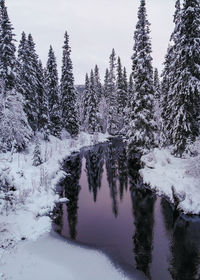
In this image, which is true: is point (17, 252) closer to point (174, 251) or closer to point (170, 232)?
point (174, 251)

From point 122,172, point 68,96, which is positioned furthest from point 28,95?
point 122,172

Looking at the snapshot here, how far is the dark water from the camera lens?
27.0 ft

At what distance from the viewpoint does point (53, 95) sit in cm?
3694

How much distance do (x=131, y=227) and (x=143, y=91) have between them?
629 inches

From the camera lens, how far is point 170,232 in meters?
10.6

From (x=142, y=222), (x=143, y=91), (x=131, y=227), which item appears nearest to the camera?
(x=131, y=227)

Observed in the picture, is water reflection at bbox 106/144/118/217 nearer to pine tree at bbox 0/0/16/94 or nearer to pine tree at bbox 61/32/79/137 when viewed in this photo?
pine tree at bbox 61/32/79/137

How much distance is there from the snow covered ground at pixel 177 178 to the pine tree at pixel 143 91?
4925 mm

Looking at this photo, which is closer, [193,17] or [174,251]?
[174,251]

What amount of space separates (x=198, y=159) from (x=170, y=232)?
4808 mm

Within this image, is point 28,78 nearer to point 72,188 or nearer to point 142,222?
point 72,188

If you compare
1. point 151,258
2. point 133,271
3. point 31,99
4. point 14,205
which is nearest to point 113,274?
point 133,271

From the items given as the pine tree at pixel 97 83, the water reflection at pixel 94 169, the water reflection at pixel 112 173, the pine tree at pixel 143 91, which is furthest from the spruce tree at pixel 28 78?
the pine tree at pixel 97 83

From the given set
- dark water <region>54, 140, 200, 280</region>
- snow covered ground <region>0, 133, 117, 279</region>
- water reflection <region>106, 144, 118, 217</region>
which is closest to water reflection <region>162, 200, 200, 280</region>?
dark water <region>54, 140, 200, 280</region>
